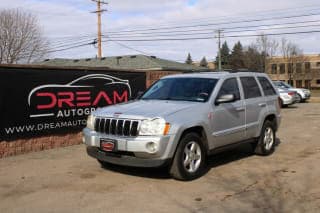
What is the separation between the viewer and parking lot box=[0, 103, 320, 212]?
588cm

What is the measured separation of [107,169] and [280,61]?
3182 inches

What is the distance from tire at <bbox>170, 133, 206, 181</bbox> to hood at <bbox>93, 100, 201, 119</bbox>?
498 mm

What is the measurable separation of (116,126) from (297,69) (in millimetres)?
78354

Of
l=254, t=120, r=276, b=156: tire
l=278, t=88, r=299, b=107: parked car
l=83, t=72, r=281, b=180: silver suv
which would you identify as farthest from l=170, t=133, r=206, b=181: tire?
l=278, t=88, r=299, b=107: parked car

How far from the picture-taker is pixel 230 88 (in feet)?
28.0

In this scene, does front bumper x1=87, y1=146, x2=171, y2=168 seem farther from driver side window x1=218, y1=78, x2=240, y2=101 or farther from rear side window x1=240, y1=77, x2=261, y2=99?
rear side window x1=240, y1=77, x2=261, y2=99

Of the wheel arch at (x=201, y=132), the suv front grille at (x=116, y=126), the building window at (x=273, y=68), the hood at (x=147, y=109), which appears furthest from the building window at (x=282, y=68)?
the suv front grille at (x=116, y=126)

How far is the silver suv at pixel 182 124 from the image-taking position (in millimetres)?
6816

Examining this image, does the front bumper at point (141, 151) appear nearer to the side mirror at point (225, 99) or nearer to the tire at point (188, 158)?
the tire at point (188, 158)

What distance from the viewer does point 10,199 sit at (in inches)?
246

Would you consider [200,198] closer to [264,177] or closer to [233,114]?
[264,177]

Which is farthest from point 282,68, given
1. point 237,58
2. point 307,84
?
point 237,58

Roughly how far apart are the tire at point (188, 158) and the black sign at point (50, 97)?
4.33 m

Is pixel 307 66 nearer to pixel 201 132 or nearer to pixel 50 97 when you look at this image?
pixel 50 97
